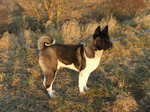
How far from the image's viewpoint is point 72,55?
4738 millimetres

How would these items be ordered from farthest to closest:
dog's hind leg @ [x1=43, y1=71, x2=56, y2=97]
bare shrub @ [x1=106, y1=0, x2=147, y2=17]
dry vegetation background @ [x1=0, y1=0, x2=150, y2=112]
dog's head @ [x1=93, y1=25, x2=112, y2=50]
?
bare shrub @ [x1=106, y1=0, x2=147, y2=17], dog's hind leg @ [x1=43, y1=71, x2=56, y2=97], dry vegetation background @ [x1=0, y1=0, x2=150, y2=112], dog's head @ [x1=93, y1=25, x2=112, y2=50]

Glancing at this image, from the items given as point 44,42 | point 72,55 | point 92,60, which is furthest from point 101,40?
point 44,42

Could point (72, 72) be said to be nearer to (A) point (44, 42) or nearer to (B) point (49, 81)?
(B) point (49, 81)

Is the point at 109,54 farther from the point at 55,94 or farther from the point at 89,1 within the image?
the point at 89,1

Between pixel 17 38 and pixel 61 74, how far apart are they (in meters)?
4.04

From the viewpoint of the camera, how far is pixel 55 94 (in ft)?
16.4

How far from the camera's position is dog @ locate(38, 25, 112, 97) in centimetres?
450

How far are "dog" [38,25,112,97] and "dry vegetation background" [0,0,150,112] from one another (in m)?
0.55

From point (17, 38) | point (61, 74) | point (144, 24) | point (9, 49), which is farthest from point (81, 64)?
point (144, 24)

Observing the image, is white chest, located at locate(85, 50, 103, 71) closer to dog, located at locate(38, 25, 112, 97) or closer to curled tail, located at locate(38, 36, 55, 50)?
dog, located at locate(38, 25, 112, 97)

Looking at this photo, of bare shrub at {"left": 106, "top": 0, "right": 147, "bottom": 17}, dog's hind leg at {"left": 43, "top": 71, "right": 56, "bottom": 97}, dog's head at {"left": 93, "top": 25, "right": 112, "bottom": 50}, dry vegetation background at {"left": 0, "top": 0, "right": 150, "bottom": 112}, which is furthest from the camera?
bare shrub at {"left": 106, "top": 0, "right": 147, "bottom": 17}

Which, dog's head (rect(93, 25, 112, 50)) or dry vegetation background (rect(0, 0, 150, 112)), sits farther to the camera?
dry vegetation background (rect(0, 0, 150, 112))

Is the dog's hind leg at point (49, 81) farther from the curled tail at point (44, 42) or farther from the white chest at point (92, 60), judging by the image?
the white chest at point (92, 60)

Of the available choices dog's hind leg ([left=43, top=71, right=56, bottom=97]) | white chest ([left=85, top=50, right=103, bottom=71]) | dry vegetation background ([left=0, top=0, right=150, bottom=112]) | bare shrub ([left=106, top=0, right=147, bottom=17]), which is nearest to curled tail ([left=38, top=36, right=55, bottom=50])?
dog's hind leg ([left=43, top=71, right=56, bottom=97])
